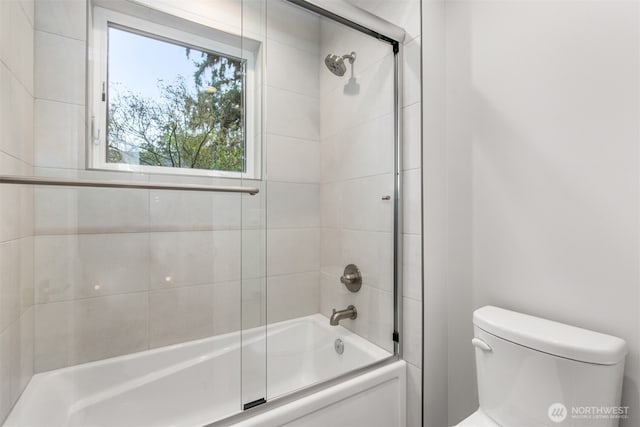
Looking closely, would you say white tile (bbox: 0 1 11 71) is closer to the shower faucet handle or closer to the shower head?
the shower head

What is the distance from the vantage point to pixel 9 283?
0.96 meters

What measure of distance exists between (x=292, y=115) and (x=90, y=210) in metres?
1.05

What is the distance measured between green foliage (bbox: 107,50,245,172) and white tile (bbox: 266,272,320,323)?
67cm

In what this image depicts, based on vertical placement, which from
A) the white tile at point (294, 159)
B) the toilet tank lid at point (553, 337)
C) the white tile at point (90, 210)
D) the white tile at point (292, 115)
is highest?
the white tile at point (292, 115)

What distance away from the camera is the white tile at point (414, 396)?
124cm

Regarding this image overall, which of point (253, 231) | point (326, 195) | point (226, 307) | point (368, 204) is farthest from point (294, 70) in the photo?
point (226, 307)

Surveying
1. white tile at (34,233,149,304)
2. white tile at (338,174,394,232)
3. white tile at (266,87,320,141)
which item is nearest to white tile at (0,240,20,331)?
white tile at (34,233,149,304)

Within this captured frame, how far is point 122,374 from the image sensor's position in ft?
4.20

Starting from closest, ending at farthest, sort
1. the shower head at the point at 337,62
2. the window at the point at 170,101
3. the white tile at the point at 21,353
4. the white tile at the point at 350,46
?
the white tile at the point at 21,353, the window at the point at 170,101, the white tile at the point at 350,46, the shower head at the point at 337,62

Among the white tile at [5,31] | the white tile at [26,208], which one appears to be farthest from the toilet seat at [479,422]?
the white tile at [5,31]

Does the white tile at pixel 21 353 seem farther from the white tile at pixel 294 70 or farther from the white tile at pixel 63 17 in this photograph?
the white tile at pixel 294 70

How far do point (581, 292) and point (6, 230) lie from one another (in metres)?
1.83

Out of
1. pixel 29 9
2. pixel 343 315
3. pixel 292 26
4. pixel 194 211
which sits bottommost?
pixel 343 315

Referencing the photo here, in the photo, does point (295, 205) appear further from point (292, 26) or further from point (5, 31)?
point (5, 31)
